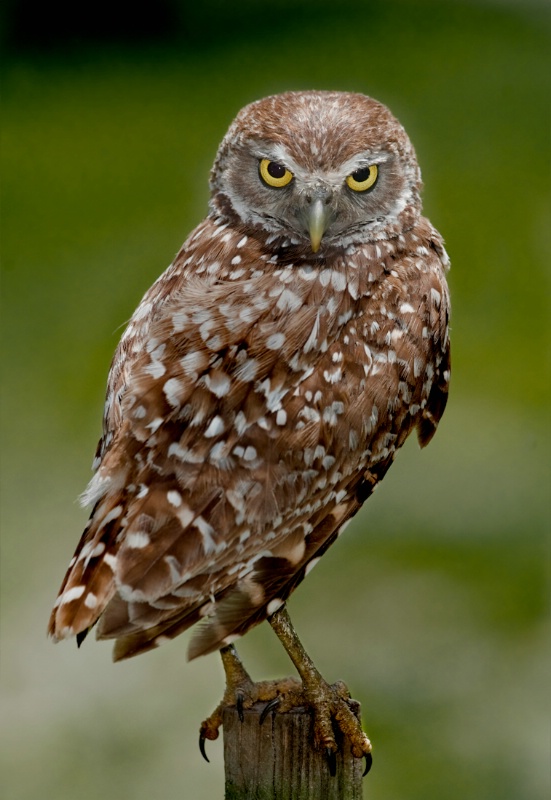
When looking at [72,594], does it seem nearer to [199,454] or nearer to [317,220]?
[199,454]

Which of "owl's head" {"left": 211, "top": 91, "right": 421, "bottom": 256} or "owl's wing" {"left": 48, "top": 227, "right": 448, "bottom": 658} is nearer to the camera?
"owl's wing" {"left": 48, "top": 227, "right": 448, "bottom": 658}

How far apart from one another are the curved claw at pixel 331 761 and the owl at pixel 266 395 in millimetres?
21

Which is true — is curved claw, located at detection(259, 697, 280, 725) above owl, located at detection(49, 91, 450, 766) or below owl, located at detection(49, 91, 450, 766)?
below

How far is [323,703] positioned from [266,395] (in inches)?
26.5

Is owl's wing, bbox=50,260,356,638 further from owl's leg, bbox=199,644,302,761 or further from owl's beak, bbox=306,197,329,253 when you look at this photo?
owl's leg, bbox=199,644,302,761

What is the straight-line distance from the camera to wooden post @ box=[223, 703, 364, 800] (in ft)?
7.33

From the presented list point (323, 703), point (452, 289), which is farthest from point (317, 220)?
point (452, 289)

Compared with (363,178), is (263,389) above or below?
below

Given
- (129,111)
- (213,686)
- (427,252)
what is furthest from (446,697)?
(129,111)

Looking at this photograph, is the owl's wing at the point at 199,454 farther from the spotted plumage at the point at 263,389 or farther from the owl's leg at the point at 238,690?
the owl's leg at the point at 238,690

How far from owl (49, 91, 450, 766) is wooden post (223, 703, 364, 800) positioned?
56 millimetres

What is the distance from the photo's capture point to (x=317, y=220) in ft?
7.46

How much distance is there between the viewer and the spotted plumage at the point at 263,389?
2.18 metres

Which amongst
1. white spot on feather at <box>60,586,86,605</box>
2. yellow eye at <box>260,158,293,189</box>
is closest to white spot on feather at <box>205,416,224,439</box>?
white spot on feather at <box>60,586,86,605</box>
